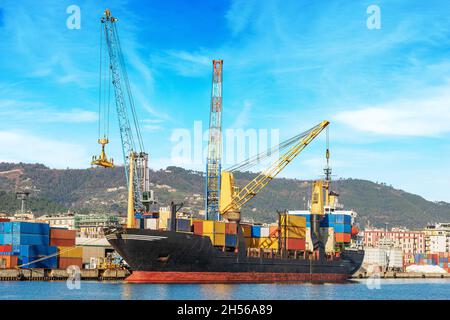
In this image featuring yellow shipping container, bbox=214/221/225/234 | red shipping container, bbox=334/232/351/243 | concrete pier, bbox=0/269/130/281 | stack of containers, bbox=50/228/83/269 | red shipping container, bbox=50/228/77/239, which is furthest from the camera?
red shipping container, bbox=334/232/351/243

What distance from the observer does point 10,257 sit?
294 ft

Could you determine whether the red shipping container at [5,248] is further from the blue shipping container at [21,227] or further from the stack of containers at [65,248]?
the stack of containers at [65,248]

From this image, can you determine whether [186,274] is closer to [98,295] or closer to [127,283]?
[127,283]

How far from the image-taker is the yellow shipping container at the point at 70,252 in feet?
322

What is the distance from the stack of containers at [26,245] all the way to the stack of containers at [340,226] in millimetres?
44163

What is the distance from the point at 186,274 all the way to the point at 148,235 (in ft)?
21.3

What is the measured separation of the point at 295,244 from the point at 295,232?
1.80 metres

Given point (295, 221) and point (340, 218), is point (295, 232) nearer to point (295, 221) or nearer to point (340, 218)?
point (295, 221)

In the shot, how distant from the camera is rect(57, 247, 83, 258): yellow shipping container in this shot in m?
98.3

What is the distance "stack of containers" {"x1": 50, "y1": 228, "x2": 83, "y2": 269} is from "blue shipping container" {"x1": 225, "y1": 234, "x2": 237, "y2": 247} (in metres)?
27.6

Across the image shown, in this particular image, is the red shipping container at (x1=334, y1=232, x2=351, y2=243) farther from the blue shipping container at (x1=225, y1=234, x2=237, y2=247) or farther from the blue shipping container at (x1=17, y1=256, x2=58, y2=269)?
the blue shipping container at (x1=17, y1=256, x2=58, y2=269)

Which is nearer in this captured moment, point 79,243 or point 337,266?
point 337,266

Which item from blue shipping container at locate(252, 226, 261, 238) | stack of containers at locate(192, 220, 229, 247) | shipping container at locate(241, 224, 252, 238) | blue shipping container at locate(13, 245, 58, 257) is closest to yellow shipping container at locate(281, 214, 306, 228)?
blue shipping container at locate(252, 226, 261, 238)

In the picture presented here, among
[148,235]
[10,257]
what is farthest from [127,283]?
[10,257]
